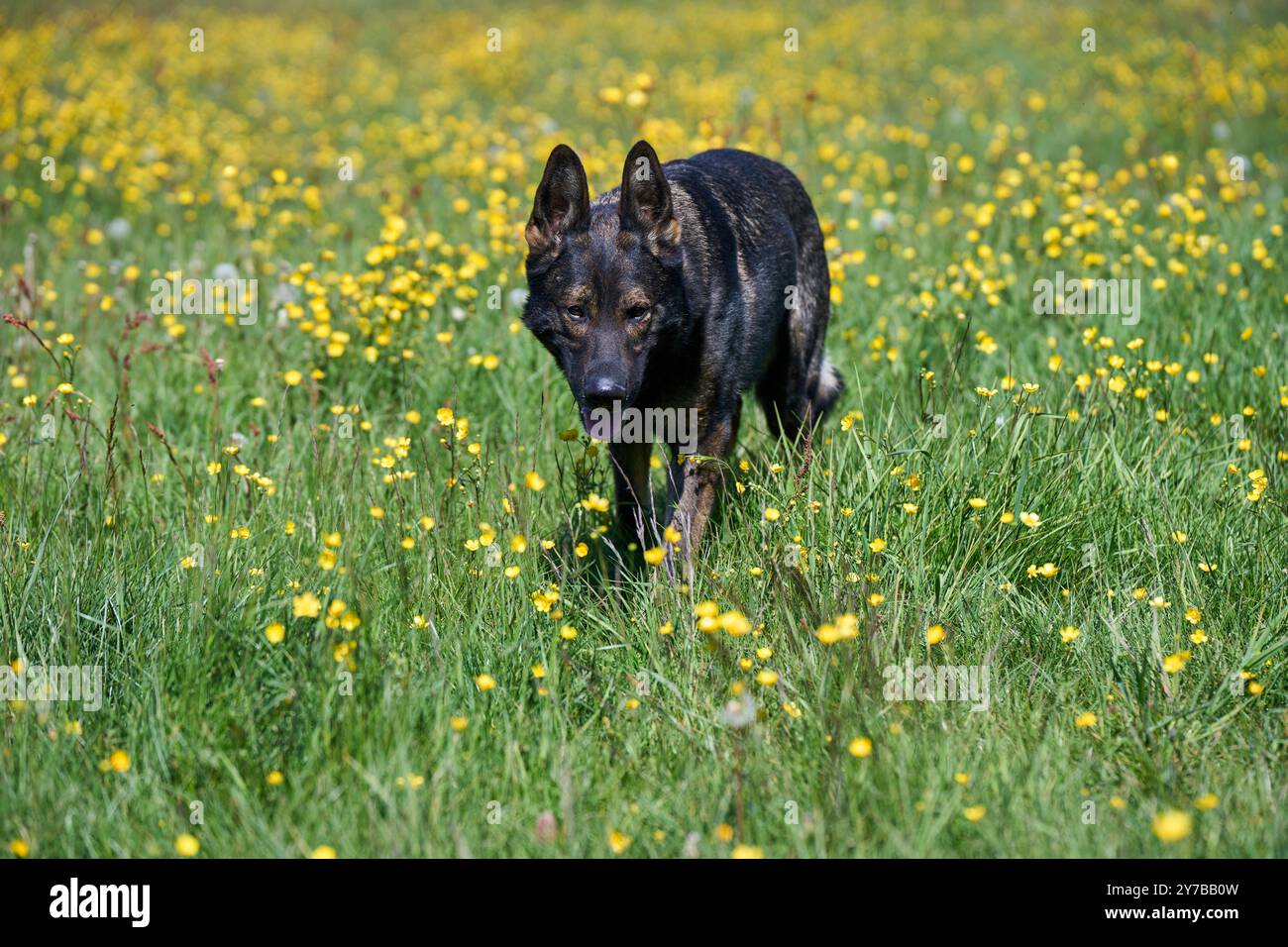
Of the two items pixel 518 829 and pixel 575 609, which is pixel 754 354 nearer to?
pixel 575 609

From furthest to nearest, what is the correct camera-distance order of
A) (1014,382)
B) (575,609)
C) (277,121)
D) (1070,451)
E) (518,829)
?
1. (277,121)
2. (1014,382)
3. (1070,451)
4. (575,609)
5. (518,829)

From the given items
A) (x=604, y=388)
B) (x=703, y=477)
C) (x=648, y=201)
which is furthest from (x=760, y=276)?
(x=604, y=388)

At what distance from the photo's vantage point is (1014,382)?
443 centimetres

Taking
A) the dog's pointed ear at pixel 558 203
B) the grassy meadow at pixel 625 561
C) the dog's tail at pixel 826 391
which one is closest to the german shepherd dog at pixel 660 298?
the dog's pointed ear at pixel 558 203

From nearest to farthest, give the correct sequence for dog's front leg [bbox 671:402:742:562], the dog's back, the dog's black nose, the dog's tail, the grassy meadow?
the grassy meadow, the dog's black nose, dog's front leg [bbox 671:402:742:562], the dog's back, the dog's tail

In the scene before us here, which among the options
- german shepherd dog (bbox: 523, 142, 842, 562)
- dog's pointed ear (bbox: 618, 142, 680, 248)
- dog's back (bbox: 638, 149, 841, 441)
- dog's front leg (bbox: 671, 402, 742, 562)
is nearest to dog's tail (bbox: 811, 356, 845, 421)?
dog's back (bbox: 638, 149, 841, 441)

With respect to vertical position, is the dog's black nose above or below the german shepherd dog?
below

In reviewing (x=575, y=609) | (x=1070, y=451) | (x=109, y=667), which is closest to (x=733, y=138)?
(x=1070, y=451)

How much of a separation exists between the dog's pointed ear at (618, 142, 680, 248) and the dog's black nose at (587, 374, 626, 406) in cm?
57

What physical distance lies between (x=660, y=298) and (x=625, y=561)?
90 centimetres

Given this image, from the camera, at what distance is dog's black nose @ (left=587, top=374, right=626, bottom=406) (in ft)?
11.2

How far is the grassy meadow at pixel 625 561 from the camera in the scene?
8.43 feet

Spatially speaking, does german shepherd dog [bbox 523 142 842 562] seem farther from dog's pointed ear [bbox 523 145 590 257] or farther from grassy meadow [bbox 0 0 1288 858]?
grassy meadow [bbox 0 0 1288 858]

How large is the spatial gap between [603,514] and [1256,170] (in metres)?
6.05
